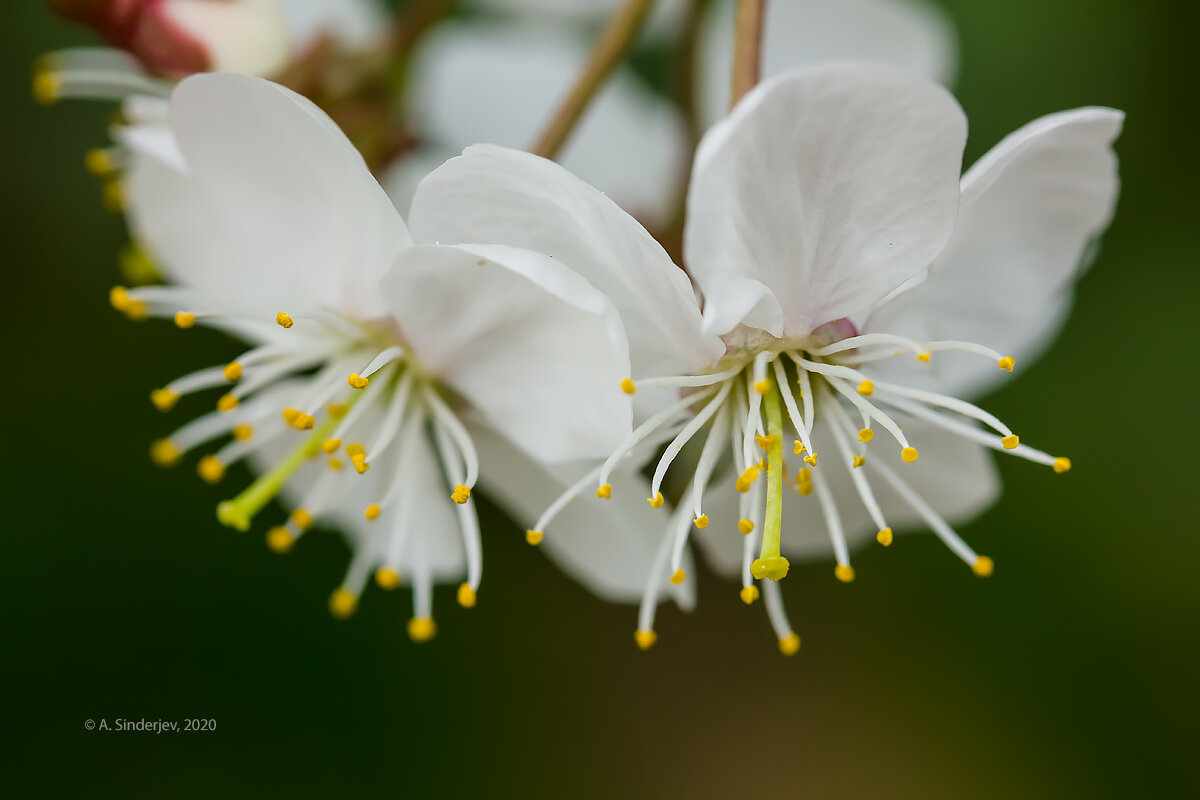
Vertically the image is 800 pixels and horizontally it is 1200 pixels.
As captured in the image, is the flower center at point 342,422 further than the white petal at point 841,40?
No

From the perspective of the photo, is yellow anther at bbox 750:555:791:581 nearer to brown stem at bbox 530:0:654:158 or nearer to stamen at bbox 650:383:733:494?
stamen at bbox 650:383:733:494

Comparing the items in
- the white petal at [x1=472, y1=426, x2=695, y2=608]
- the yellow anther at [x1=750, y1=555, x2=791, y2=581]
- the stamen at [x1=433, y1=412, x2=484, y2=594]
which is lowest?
the white petal at [x1=472, y1=426, x2=695, y2=608]

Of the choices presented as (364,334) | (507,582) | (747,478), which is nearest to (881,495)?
(747,478)

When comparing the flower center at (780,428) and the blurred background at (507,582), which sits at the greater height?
the flower center at (780,428)

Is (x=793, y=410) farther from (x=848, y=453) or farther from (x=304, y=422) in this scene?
(x=304, y=422)

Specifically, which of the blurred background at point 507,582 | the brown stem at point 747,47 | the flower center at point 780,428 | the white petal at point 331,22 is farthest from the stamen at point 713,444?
the blurred background at point 507,582

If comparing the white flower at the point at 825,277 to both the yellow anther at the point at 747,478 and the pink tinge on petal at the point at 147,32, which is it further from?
the pink tinge on petal at the point at 147,32

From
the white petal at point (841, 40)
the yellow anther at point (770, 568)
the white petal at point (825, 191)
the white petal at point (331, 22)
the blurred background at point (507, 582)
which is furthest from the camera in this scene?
the blurred background at point (507, 582)

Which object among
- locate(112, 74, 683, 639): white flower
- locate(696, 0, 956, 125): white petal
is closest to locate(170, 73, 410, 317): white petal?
locate(112, 74, 683, 639): white flower
